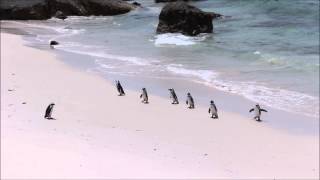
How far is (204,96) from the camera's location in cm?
1596

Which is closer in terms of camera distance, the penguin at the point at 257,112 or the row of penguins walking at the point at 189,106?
the row of penguins walking at the point at 189,106

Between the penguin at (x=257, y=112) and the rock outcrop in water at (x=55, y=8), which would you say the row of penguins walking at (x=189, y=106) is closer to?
the penguin at (x=257, y=112)

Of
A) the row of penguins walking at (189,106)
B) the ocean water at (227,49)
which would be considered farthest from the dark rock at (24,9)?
the row of penguins walking at (189,106)

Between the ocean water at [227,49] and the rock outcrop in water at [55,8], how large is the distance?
0.91 meters

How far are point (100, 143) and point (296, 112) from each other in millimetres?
5535

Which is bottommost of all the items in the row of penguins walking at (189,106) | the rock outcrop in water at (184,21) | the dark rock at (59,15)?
the dark rock at (59,15)

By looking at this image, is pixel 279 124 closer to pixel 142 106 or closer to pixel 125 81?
pixel 142 106

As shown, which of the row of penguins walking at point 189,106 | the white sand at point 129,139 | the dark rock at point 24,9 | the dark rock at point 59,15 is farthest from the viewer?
the dark rock at point 59,15

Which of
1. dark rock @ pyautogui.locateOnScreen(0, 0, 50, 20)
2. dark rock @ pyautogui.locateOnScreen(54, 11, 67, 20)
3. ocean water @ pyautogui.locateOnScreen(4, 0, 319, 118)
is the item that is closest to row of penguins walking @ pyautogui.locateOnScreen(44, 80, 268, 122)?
ocean water @ pyautogui.locateOnScreen(4, 0, 319, 118)

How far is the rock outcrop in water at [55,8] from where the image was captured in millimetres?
36188

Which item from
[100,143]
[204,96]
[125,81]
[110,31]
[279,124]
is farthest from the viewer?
[110,31]

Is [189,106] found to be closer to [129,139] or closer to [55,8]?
[129,139]

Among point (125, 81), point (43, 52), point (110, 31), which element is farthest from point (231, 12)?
point (125, 81)

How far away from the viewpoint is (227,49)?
24141mm
